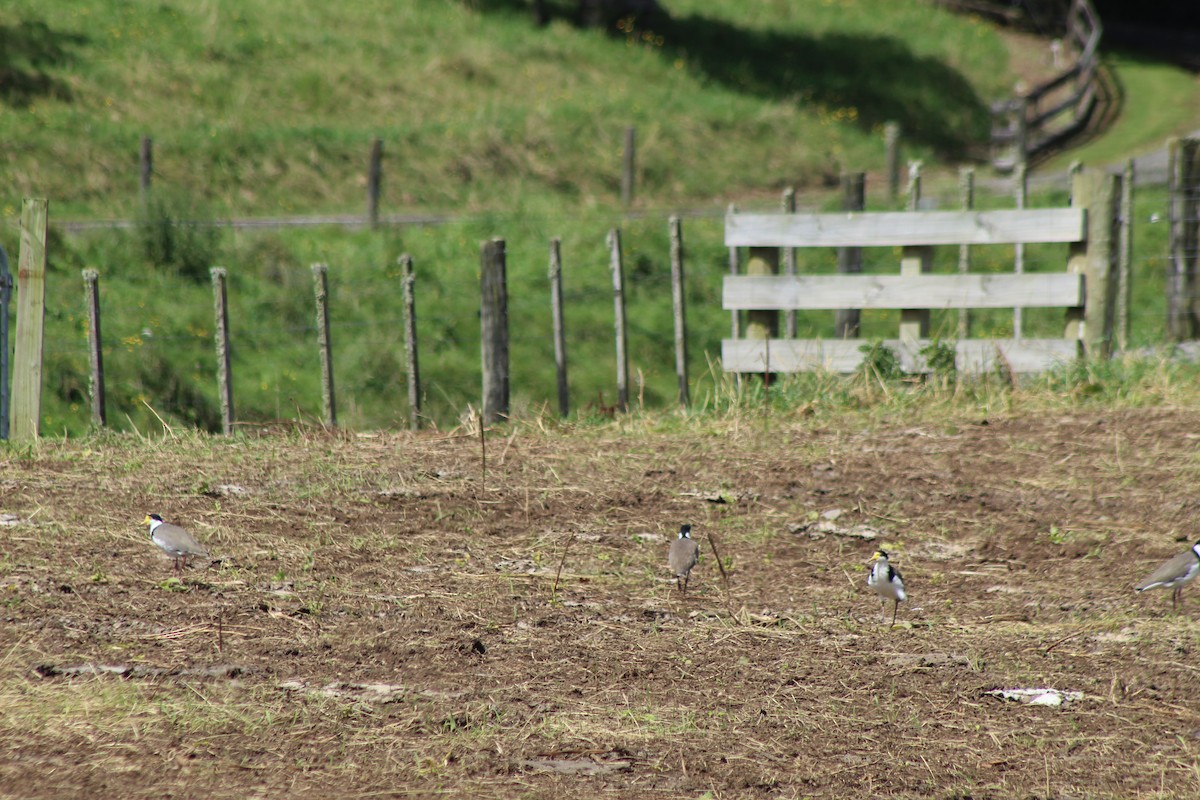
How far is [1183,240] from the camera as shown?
11406 millimetres

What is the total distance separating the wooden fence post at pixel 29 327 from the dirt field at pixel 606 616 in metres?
0.83

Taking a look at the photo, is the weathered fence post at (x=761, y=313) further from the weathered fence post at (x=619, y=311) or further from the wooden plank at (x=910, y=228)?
the weathered fence post at (x=619, y=311)

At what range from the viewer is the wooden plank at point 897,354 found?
938 cm

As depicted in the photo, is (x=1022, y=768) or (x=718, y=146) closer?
(x=1022, y=768)

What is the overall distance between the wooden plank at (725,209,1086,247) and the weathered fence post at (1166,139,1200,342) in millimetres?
2133

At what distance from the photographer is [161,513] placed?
6.65 m

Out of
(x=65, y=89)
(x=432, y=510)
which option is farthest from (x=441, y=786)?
(x=65, y=89)

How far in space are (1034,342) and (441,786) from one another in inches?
269

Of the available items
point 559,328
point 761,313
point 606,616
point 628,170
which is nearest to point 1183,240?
point 761,313

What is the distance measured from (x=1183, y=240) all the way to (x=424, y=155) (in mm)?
14551

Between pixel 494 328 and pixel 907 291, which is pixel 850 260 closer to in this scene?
pixel 907 291

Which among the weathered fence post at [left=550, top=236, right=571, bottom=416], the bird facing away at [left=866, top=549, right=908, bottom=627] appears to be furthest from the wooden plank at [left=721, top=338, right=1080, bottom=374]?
the bird facing away at [left=866, top=549, right=908, bottom=627]

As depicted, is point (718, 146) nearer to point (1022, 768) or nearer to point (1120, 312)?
point (1120, 312)

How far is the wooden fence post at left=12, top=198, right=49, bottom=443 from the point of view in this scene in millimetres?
8766
